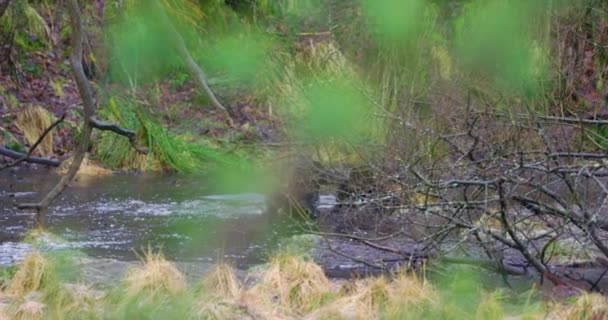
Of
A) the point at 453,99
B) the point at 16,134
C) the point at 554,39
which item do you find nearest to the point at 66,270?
the point at 453,99

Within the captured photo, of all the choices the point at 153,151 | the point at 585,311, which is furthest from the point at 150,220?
the point at 585,311

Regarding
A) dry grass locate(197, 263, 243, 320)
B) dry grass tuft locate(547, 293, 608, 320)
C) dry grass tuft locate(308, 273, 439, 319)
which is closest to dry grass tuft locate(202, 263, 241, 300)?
dry grass locate(197, 263, 243, 320)

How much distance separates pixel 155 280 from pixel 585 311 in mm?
1886

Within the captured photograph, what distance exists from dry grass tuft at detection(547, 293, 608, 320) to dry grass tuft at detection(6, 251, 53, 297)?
227cm

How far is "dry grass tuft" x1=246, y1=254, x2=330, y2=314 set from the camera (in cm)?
514

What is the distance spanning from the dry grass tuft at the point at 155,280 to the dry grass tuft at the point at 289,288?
1.13ft

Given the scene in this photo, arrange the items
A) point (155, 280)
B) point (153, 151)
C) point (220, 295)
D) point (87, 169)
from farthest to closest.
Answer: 1. point (87, 169)
2. point (153, 151)
3. point (155, 280)
4. point (220, 295)

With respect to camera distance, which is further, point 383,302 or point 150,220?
point 150,220

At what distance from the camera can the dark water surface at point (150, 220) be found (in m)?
7.04

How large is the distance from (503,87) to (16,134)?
247 inches

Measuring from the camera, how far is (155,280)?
5.22 m

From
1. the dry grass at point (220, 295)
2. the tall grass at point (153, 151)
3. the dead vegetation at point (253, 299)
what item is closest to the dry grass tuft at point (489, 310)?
the dead vegetation at point (253, 299)

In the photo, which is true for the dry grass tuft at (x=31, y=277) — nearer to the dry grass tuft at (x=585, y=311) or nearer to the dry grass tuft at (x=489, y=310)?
the dry grass tuft at (x=489, y=310)

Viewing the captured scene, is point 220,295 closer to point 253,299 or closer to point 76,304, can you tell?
point 253,299
